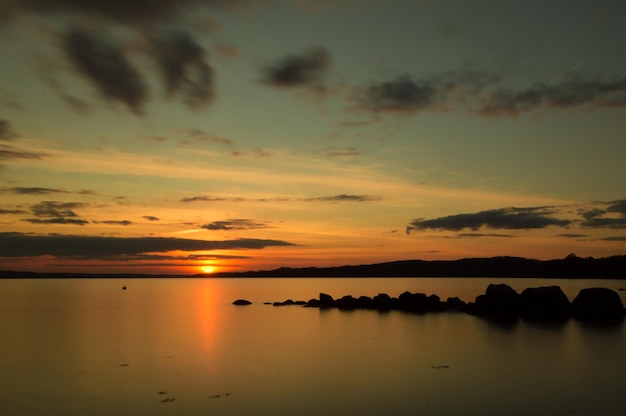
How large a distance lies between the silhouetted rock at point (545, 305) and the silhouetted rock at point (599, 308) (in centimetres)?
94

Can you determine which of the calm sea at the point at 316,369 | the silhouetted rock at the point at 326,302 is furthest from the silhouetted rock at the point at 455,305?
the silhouetted rock at the point at 326,302

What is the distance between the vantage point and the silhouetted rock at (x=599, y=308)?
144 ft

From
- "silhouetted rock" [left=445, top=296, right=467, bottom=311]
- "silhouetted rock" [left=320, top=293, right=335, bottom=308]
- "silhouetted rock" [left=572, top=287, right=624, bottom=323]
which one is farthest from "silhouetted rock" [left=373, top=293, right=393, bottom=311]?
"silhouetted rock" [left=572, top=287, right=624, bottom=323]

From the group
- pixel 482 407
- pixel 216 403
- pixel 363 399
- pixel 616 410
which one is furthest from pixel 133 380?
pixel 616 410

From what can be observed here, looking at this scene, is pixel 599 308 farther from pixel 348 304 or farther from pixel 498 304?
pixel 348 304

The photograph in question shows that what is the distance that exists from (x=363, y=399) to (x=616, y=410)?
7989mm

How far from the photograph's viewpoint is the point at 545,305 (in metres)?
46.6

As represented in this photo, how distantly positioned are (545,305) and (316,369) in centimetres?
3024

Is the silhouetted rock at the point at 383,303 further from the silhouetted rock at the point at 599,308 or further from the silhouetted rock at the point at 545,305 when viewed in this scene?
the silhouetted rock at the point at 599,308

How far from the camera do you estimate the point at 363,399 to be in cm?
1816

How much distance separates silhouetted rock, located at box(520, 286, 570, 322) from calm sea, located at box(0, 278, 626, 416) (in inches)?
220

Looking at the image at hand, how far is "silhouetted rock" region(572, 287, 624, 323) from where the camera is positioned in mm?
44000

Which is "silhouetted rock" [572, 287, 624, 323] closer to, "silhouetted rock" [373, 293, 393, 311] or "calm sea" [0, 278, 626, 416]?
"calm sea" [0, 278, 626, 416]

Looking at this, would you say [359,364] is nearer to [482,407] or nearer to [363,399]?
[363,399]
